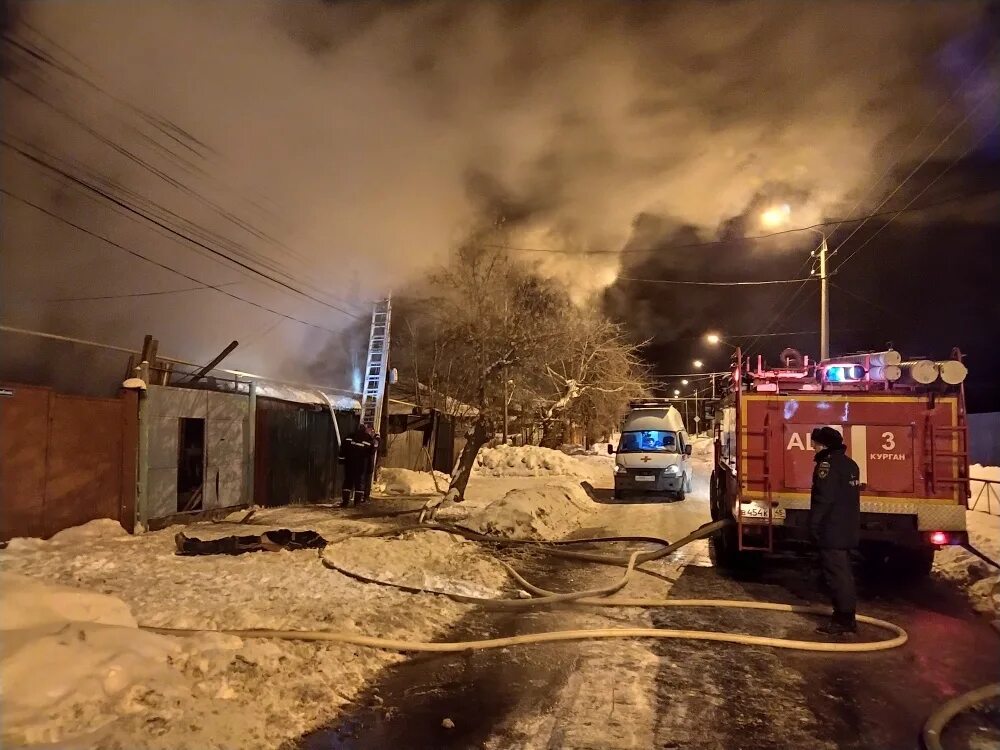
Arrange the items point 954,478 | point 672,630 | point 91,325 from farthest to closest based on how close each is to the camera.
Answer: point 91,325 < point 954,478 < point 672,630

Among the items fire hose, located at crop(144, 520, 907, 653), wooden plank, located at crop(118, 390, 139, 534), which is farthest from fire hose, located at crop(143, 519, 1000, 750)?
wooden plank, located at crop(118, 390, 139, 534)

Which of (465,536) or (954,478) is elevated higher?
(954,478)

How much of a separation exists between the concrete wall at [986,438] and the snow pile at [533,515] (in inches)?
573

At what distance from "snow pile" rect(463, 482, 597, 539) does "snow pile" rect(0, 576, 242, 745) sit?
5882 millimetres

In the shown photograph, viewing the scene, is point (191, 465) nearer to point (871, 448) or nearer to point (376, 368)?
point (376, 368)

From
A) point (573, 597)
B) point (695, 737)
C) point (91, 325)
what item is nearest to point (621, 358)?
point (91, 325)

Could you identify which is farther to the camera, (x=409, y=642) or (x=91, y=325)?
(x=91, y=325)

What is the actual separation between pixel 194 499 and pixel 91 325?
15.1 feet

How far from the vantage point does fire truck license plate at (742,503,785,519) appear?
7.07 m

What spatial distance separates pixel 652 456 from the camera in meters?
16.2

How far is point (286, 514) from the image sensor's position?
11.4 m

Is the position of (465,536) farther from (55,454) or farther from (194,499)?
(55,454)

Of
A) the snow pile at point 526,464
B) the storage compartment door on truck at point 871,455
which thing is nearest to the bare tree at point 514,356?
the snow pile at point 526,464

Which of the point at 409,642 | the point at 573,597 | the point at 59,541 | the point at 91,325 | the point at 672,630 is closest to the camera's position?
the point at 409,642
